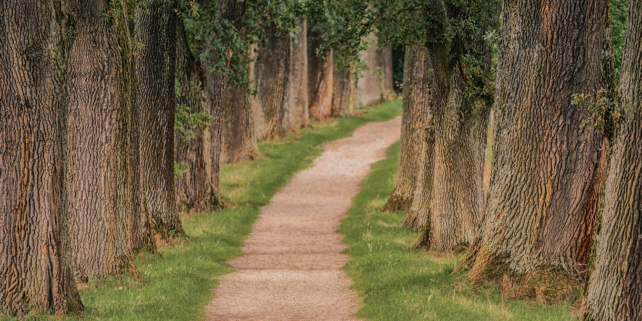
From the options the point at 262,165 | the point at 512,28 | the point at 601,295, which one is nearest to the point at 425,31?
the point at 512,28

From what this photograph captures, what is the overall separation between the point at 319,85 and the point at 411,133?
54.4 feet

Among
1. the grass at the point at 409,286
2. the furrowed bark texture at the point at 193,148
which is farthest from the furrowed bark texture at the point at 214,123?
the grass at the point at 409,286

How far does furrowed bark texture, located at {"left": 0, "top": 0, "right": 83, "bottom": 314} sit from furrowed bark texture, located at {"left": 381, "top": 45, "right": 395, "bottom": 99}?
117 ft

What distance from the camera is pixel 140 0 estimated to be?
9.91 meters

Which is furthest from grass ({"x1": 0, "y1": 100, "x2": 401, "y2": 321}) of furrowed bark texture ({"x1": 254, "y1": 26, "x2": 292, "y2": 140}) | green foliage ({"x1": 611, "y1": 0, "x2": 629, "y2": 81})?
green foliage ({"x1": 611, "y1": 0, "x2": 629, "y2": 81})

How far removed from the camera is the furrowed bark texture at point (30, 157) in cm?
648

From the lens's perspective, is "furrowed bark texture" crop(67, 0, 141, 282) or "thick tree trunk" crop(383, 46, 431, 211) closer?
"furrowed bark texture" crop(67, 0, 141, 282)

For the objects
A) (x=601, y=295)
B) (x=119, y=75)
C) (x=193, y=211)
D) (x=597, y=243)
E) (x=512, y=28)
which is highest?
(x=512, y=28)

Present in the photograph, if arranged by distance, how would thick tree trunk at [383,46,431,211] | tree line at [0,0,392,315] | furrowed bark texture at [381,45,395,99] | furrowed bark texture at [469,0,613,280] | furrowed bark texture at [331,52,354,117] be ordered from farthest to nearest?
furrowed bark texture at [381,45,395,99] < furrowed bark texture at [331,52,354,117] < thick tree trunk at [383,46,431,211] < furrowed bark texture at [469,0,613,280] < tree line at [0,0,392,315]

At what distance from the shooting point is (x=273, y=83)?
25672 millimetres

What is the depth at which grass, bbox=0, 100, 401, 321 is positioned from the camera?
7664mm

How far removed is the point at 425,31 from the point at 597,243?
583 cm

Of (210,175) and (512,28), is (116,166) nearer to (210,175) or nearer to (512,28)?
(512,28)

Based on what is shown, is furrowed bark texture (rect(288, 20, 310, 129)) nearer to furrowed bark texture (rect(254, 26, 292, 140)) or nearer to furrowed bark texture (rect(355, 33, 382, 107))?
furrowed bark texture (rect(254, 26, 292, 140))
